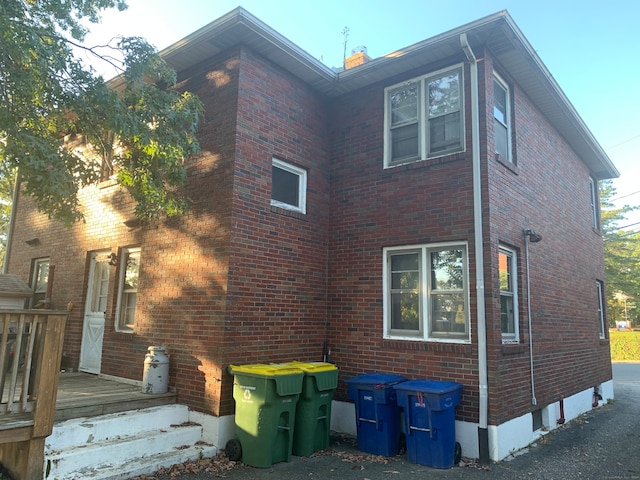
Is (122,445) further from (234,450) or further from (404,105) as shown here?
(404,105)

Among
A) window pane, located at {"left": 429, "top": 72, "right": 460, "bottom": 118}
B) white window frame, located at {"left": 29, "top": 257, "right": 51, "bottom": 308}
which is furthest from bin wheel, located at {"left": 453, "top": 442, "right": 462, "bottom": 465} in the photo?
white window frame, located at {"left": 29, "top": 257, "right": 51, "bottom": 308}

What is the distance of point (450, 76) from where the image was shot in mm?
7410

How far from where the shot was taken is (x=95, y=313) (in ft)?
28.6

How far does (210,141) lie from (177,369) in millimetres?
3411

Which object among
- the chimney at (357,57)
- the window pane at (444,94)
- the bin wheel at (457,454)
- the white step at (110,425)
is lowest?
the bin wheel at (457,454)

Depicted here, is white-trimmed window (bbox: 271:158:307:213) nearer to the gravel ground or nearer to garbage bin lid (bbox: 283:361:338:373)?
garbage bin lid (bbox: 283:361:338:373)

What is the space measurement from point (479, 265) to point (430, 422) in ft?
7.15

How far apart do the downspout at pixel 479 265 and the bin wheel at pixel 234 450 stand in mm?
3046

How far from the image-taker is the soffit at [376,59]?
263 inches

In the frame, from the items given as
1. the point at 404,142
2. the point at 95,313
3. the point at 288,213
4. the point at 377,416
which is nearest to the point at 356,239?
the point at 288,213

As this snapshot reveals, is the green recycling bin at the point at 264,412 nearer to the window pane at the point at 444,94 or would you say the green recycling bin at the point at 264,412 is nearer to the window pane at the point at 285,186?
the window pane at the point at 285,186

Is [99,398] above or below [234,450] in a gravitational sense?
above

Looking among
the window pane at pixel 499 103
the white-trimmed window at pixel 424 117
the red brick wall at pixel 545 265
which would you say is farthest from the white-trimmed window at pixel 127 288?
the window pane at pixel 499 103

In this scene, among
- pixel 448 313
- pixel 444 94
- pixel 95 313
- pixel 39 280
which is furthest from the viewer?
pixel 39 280
